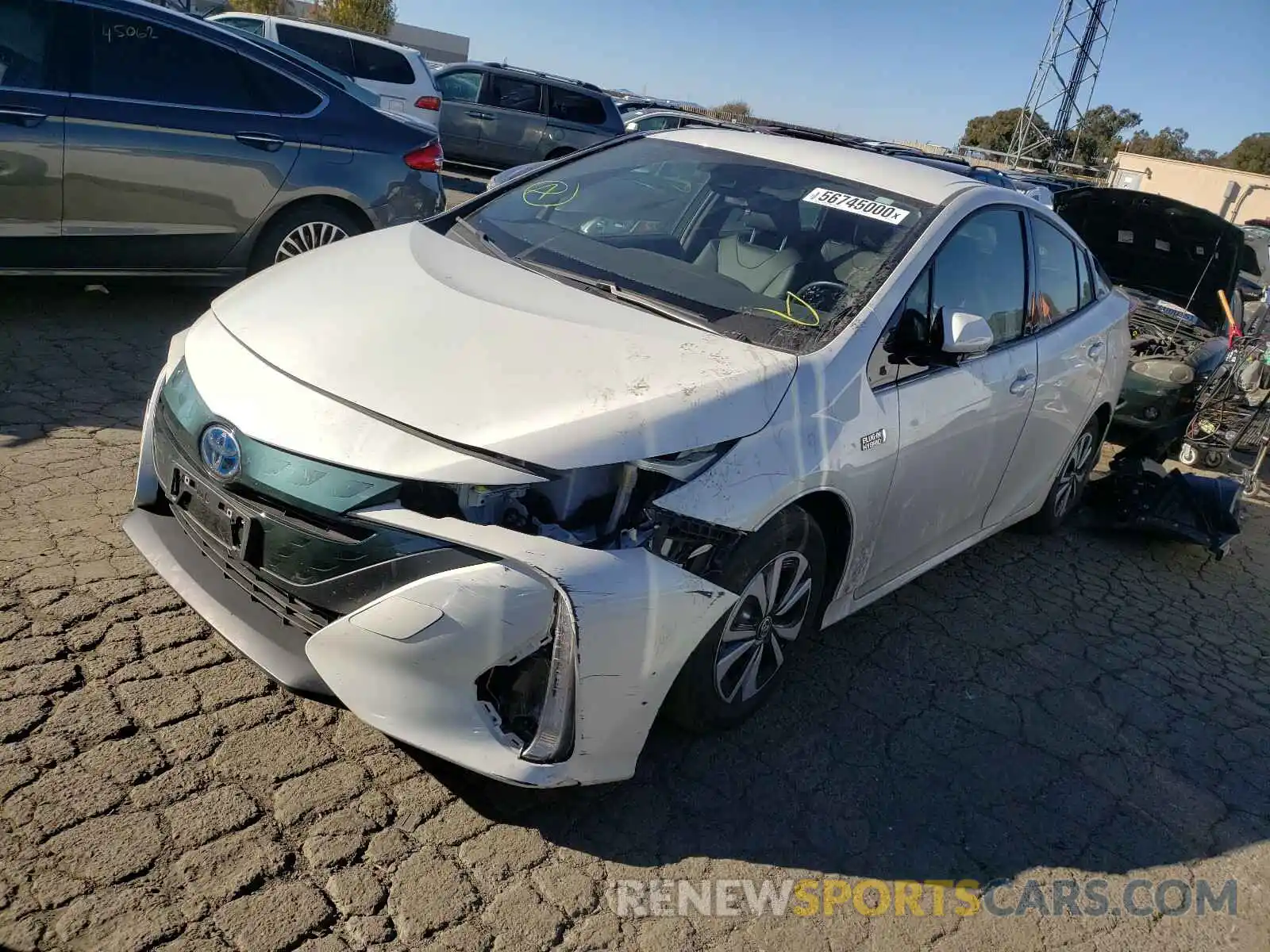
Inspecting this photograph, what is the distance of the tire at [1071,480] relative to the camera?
5.41m

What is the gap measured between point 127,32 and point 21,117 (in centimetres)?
81

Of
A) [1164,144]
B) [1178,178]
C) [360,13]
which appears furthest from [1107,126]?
[360,13]

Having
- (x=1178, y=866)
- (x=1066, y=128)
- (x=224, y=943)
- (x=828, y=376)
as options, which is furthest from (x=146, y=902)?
(x=1066, y=128)

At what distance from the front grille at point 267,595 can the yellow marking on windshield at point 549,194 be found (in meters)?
1.94

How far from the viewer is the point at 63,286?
6.16 meters

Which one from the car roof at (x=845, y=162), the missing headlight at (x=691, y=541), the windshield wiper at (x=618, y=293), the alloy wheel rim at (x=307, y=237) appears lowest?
the alloy wheel rim at (x=307, y=237)

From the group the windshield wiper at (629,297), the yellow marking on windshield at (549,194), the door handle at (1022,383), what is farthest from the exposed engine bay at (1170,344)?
the windshield wiper at (629,297)

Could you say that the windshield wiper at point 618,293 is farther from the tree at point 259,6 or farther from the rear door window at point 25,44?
the tree at point 259,6

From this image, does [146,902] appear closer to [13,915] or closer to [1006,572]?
[13,915]

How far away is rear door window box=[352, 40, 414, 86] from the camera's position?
43.5ft

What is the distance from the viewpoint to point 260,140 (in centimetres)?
570

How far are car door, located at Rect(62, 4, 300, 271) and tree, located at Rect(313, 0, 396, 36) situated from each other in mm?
38357

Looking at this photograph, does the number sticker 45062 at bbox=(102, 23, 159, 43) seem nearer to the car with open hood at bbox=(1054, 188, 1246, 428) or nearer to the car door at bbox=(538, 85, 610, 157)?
the car with open hood at bbox=(1054, 188, 1246, 428)

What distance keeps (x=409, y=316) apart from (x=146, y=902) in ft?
5.38
